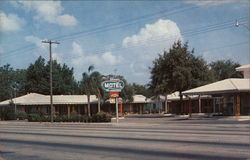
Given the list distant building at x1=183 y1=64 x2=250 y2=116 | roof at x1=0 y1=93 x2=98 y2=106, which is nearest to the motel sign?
distant building at x1=183 y1=64 x2=250 y2=116

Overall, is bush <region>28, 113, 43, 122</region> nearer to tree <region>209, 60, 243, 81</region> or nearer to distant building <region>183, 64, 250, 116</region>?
distant building <region>183, 64, 250, 116</region>

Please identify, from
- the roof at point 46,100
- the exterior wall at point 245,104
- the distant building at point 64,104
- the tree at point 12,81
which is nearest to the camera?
the exterior wall at point 245,104

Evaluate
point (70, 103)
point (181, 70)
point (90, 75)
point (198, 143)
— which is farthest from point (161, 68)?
point (198, 143)

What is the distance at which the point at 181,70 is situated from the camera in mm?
49281

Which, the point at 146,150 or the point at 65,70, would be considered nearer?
the point at 146,150

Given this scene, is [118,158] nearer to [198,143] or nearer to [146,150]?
[146,150]

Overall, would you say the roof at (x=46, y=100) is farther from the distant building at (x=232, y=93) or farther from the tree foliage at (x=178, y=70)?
the distant building at (x=232, y=93)

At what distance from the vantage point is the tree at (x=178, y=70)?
49.9m

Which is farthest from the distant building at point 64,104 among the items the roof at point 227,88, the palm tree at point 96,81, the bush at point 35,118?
the roof at point 227,88

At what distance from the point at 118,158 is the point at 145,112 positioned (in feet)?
196

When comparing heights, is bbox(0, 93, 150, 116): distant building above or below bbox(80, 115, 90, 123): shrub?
above

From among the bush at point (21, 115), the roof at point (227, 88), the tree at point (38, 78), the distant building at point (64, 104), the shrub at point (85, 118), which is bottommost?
the bush at point (21, 115)

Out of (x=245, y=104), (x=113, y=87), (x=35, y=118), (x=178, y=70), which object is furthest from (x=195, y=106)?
(x=35, y=118)

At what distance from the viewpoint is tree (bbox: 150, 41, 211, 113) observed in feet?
164
